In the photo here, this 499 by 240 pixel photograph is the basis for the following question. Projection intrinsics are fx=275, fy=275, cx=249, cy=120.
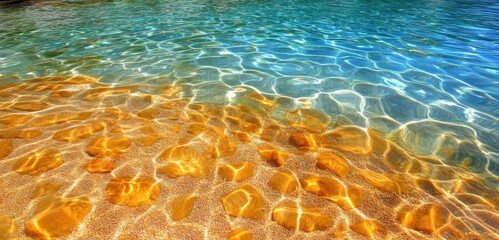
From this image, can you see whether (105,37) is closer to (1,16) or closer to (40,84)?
(40,84)

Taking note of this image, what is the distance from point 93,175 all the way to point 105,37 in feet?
19.6

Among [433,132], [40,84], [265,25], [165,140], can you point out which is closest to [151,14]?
[265,25]

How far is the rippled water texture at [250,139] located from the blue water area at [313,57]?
0.13 ft

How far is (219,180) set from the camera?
2365mm

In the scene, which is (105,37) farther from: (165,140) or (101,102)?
(165,140)

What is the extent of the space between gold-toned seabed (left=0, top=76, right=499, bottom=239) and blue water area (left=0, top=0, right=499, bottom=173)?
0.59 meters

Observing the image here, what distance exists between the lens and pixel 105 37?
7117 mm

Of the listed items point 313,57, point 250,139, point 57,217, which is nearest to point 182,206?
point 57,217

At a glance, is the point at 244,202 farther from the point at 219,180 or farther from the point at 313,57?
the point at 313,57

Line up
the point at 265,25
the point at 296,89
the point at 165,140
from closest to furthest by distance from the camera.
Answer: the point at 165,140, the point at 296,89, the point at 265,25

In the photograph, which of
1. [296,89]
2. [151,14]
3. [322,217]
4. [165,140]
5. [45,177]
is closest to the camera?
[322,217]

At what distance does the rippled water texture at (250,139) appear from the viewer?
6.60 feet

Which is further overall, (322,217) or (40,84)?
(40,84)

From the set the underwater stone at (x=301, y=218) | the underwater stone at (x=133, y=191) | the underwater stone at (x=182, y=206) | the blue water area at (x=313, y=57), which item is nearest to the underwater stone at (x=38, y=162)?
the underwater stone at (x=133, y=191)
